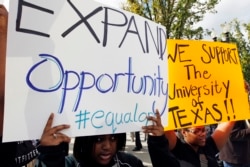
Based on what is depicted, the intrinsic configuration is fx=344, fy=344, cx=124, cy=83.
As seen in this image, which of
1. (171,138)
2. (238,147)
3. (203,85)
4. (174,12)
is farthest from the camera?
(174,12)

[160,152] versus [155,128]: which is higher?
[155,128]

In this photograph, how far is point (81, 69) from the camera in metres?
1.64

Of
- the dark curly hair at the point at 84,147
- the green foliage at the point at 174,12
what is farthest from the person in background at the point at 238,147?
the green foliage at the point at 174,12

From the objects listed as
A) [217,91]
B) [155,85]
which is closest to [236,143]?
[217,91]

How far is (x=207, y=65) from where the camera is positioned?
8.25 ft

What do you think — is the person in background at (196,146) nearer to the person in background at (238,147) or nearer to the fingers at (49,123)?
the person in background at (238,147)

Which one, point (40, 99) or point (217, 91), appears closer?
point (40, 99)

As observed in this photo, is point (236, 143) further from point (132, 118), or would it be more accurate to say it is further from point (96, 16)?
point (96, 16)

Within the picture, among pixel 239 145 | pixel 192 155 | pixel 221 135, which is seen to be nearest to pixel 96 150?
pixel 192 155

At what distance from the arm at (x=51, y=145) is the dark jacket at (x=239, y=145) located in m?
2.36

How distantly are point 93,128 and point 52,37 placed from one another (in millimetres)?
472

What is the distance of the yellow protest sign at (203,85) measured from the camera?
7.48 feet

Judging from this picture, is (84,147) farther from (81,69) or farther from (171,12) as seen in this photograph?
(171,12)

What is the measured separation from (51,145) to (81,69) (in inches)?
15.3
